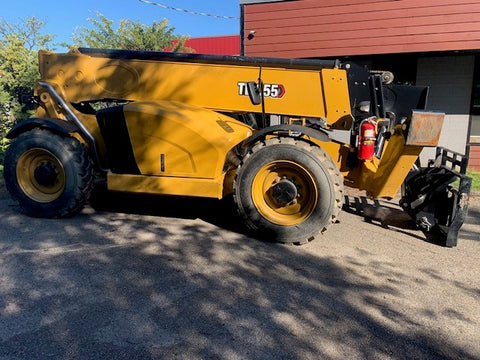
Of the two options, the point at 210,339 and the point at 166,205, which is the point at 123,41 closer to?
the point at 166,205

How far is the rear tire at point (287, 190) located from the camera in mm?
3979

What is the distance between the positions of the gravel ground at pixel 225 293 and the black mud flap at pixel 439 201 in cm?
22

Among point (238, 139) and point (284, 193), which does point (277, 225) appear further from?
point (238, 139)

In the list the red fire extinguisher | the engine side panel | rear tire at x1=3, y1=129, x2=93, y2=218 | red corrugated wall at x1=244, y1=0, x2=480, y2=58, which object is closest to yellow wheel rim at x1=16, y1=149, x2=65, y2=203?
rear tire at x1=3, y1=129, x2=93, y2=218

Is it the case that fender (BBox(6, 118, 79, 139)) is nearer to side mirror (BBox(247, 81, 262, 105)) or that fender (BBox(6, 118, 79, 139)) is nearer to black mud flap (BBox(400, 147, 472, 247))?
side mirror (BBox(247, 81, 262, 105))

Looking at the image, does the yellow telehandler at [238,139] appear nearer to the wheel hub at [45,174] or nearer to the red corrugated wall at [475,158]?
the wheel hub at [45,174]

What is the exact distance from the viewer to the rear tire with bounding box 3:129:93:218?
4.61m

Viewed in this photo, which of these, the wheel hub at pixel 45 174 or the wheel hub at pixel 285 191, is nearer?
the wheel hub at pixel 285 191

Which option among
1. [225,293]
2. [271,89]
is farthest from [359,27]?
[225,293]

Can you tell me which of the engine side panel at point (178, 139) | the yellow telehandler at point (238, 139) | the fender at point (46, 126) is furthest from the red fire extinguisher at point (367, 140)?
the fender at point (46, 126)

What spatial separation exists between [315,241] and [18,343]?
296 centimetres

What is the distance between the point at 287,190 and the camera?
4094mm

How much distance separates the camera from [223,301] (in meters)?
2.91

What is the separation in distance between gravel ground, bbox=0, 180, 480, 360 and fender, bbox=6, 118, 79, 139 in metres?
1.13
